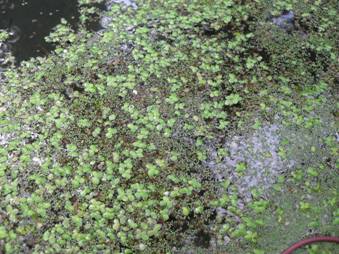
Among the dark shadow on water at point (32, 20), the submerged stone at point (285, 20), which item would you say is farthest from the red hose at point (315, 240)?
the dark shadow on water at point (32, 20)

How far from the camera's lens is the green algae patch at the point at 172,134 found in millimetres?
3254

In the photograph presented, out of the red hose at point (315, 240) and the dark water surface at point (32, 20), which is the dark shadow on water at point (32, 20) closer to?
the dark water surface at point (32, 20)

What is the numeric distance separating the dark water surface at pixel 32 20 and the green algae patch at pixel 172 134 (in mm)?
180

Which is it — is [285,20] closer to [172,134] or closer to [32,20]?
[172,134]

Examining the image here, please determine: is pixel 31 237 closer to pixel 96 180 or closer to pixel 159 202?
pixel 96 180

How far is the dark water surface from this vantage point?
15.3 ft

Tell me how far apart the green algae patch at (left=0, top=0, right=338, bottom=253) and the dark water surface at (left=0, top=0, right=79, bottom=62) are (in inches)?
7.1

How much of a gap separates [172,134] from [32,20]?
240 centimetres

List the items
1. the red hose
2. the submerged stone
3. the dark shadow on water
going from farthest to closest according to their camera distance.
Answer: the submerged stone → the dark shadow on water → the red hose

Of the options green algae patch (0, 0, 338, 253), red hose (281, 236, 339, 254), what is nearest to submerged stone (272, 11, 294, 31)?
green algae patch (0, 0, 338, 253)

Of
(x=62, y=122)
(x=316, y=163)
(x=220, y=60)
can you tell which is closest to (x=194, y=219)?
(x=316, y=163)

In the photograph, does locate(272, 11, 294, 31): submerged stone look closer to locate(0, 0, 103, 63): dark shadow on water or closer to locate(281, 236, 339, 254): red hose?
locate(0, 0, 103, 63): dark shadow on water

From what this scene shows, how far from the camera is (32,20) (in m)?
4.98

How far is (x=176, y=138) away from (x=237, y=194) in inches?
30.1
